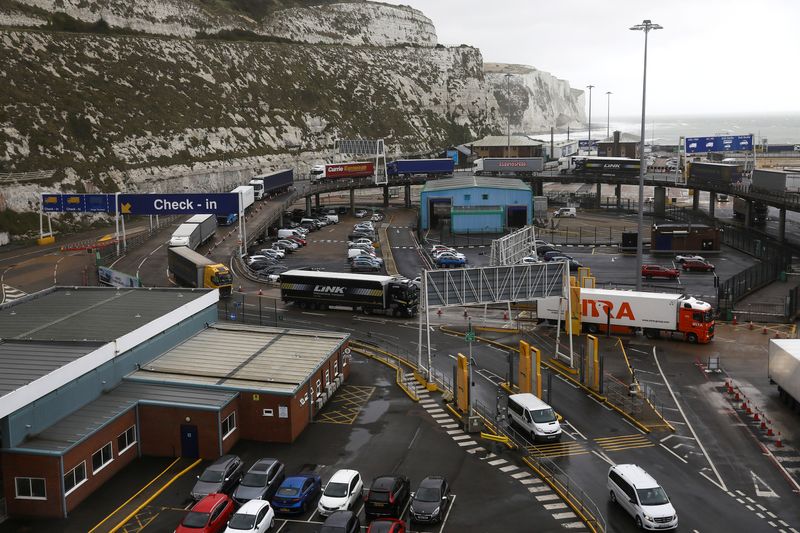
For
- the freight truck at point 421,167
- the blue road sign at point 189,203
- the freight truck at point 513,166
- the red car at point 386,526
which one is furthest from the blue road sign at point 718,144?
the red car at point 386,526

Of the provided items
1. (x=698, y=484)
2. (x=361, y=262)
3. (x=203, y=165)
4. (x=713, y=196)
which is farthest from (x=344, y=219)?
(x=698, y=484)

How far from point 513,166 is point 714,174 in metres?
29.5

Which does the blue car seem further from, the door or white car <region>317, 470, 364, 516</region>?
the door

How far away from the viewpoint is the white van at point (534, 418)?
3142 cm

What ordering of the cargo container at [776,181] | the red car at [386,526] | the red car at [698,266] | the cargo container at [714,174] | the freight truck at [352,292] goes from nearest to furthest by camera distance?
the red car at [386,526], the freight truck at [352,292], the red car at [698,266], the cargo container at [776,181], the cargo container at [714,174]

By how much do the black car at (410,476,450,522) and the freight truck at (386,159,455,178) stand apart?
271 ft

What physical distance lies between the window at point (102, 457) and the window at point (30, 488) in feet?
6.58

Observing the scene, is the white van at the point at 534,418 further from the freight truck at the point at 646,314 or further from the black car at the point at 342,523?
the freight truck at the point at 646,314

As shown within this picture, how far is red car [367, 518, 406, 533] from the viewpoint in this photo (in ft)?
76.0

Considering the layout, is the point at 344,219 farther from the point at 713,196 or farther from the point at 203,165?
the point at 713,196

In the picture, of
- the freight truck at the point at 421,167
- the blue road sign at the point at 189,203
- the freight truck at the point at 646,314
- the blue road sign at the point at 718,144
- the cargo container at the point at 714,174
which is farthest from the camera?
the freight truck at the point at 421,167

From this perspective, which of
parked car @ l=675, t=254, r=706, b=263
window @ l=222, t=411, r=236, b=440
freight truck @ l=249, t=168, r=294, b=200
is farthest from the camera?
freight truck @ l=249, t=168, r=294, b=200

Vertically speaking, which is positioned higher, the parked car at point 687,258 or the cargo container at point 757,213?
the cargo container at point 757,213

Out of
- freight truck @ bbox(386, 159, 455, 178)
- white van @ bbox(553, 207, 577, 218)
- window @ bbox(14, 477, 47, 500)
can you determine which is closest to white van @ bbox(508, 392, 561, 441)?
window @ bbox(14, 477, 47, 500)
